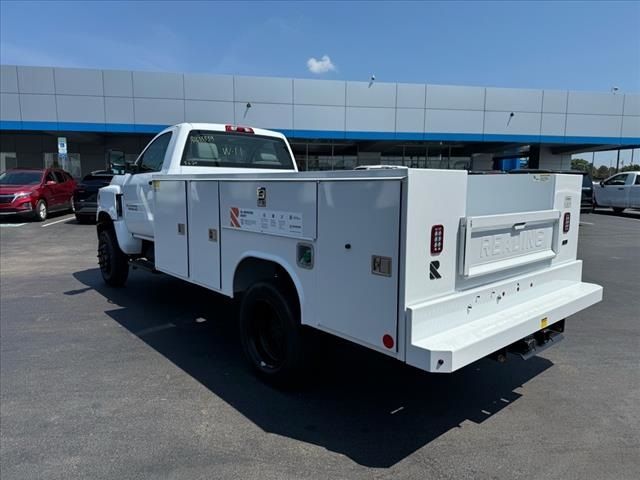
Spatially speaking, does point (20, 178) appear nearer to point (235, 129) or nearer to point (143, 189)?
point (143, 189)

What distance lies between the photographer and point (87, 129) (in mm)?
21953

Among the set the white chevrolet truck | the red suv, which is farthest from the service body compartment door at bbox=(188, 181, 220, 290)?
the red suv

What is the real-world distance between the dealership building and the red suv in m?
1.94

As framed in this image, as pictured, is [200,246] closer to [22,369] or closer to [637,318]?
[22,369]

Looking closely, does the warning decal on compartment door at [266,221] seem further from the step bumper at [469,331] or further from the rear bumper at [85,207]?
the rear bumper at [85,207]

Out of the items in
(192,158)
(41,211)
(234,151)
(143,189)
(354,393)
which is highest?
(234,151)

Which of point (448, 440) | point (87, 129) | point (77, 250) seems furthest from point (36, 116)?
point (448, 440)

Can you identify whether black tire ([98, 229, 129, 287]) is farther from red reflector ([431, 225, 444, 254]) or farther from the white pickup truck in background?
the white pickup truck in background

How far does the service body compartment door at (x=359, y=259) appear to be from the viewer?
9.18 feet

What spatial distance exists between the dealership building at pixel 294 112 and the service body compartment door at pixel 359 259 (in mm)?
19247

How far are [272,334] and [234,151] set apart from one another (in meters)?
2.95

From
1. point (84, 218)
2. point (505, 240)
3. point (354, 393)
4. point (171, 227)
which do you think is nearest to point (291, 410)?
point (354, 393)

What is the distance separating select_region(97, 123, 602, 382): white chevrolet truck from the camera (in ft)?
9.16

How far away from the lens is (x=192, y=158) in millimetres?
5859
